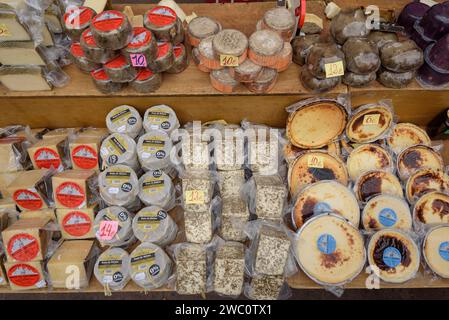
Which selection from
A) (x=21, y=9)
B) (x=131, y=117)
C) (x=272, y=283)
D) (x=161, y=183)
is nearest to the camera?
(x=21, y=9)

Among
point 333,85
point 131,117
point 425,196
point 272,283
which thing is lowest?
point 272,283

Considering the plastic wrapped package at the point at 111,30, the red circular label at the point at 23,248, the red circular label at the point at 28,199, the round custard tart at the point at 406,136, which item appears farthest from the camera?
the round custard tart at the point at 406,136

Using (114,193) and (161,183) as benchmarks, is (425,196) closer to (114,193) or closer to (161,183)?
(161,183)

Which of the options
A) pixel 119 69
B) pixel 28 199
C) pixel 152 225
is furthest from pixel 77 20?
pixel 152 225

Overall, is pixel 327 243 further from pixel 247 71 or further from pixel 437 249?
pixel 247 71

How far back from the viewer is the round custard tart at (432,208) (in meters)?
1.90

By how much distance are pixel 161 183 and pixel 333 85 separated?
1117 mm

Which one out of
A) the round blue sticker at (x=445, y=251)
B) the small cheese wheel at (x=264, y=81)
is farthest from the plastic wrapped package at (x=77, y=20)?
the round blue sticker at (x=445, y=251)

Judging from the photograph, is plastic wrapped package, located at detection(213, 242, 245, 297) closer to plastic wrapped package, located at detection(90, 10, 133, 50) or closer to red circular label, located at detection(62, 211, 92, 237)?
red circular label, located at detection(62, 211, 92, 237)

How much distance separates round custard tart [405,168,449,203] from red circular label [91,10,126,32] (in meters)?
1.82

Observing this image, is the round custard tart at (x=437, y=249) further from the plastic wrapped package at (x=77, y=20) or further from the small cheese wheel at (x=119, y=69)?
the plastic wrapped package at (x=77, y=20)

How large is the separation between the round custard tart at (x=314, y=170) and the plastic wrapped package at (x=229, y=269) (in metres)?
0.52

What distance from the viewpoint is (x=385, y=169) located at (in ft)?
6.79
